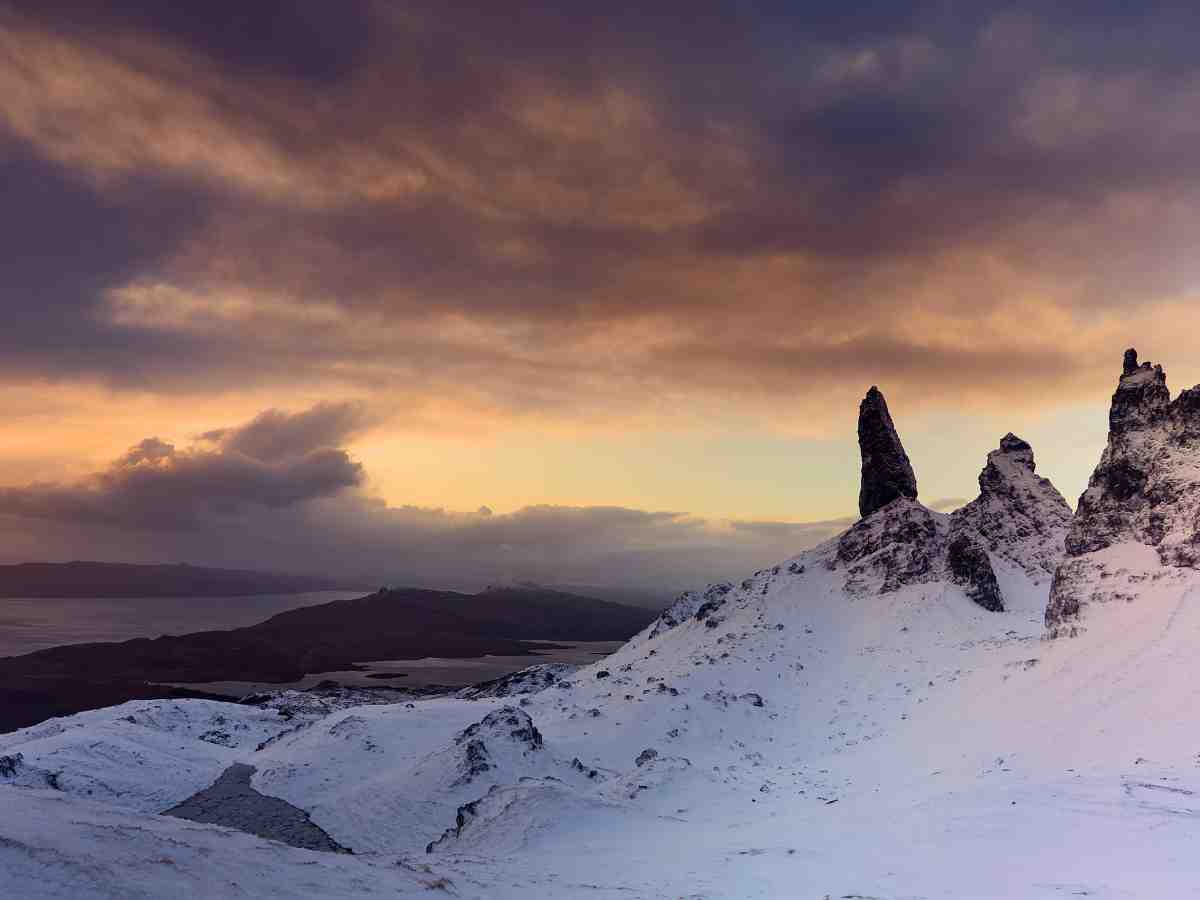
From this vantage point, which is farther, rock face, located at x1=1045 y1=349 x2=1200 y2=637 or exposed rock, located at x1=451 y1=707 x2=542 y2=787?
rock face, located at x1=1045 y1=349 x2=1200 y2=637

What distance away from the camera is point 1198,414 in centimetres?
3478

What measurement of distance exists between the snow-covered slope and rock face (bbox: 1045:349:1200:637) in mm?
915

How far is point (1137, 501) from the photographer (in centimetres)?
3534

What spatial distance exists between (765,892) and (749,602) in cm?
4427

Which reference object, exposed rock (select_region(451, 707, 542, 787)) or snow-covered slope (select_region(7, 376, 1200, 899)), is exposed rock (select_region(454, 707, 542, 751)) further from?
snow-covered slope (select_region(7, 376, 1200, 899))

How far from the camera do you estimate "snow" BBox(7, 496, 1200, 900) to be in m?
14.2

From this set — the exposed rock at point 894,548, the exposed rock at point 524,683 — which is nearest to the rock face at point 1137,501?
the exposed rock at point 894,548

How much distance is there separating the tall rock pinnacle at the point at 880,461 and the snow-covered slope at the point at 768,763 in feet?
11.0

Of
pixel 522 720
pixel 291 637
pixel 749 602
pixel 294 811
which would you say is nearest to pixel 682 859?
pixel 522 720

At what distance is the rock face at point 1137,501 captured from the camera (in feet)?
105

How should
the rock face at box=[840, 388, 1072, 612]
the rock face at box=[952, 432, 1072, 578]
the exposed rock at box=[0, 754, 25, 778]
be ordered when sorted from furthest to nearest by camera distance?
1. the rock face at box=[952, 432, 1072, 578]
2. the rock face at box=[840, 388, 1072, 612]
3. the exposed rock at box=[0, 754, 25, 778]

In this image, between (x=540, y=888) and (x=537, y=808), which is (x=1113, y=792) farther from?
(x=537, y=808)

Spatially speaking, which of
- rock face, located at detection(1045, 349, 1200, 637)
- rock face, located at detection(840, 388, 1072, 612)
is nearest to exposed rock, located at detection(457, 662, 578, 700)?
rock face, located at detection(840, 388, 1072, 612)

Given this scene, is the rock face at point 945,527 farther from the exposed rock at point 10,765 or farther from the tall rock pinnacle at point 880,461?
the exposed rock at point 10,765
